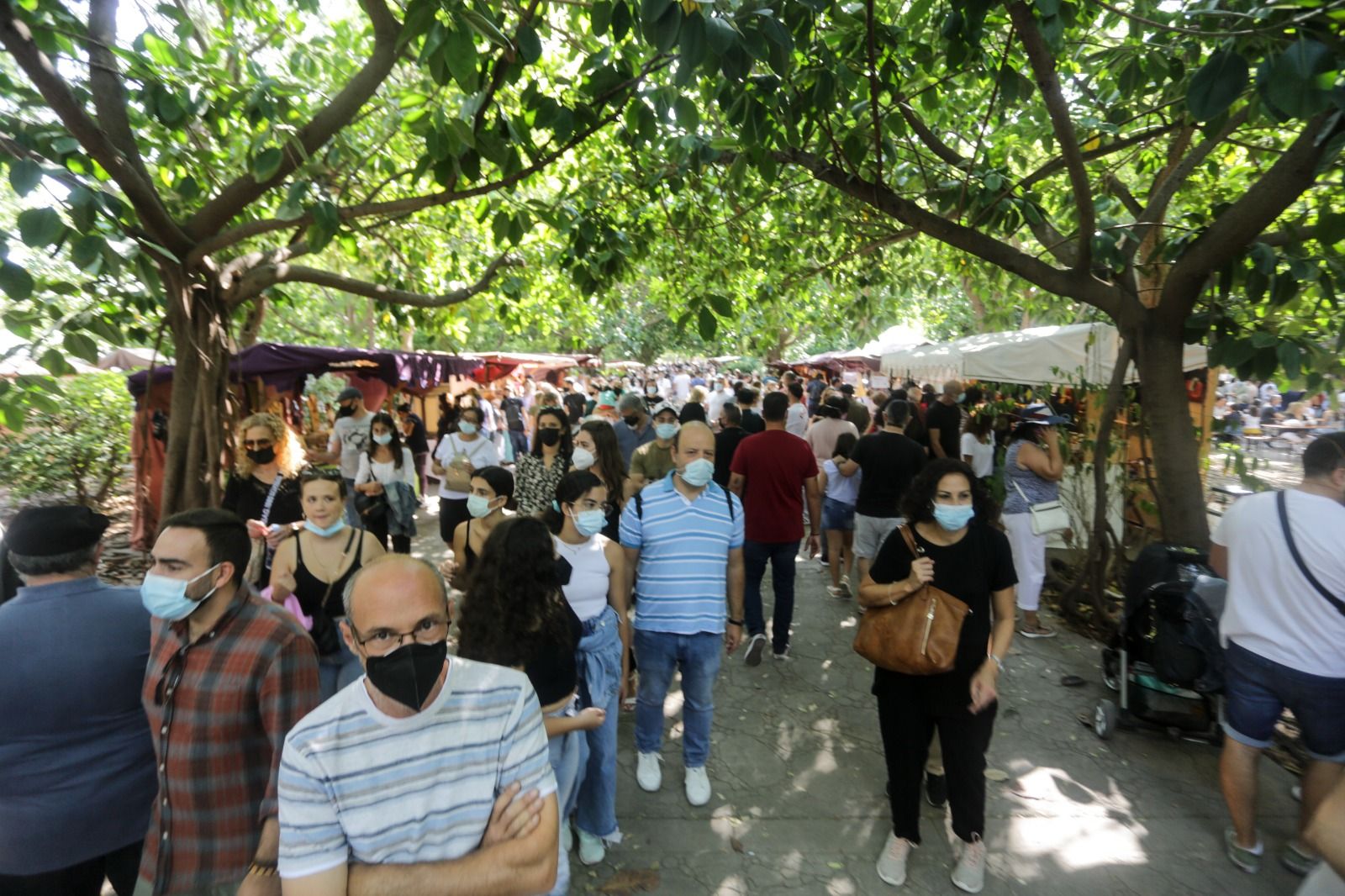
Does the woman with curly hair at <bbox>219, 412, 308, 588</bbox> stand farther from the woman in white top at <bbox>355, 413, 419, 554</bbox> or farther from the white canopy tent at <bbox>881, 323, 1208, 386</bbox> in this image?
the white canopy tent at <bbox>881, 323, 1208, 386</bbox>

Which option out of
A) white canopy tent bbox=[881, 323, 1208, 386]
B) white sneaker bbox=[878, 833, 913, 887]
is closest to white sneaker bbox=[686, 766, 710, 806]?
white sneaker bbox=[878, 833, 913, 887]

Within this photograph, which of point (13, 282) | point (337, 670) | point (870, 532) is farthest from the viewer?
point (870, 532)

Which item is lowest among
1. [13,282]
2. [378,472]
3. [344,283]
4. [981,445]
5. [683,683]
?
[683,683]

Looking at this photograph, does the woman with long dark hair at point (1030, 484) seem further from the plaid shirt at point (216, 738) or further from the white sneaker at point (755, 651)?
the plaid shirt at point (216, 738)

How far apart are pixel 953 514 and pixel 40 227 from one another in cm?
358

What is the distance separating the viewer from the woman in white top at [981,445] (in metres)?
7.43

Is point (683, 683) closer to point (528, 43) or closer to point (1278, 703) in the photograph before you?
point (1278, 703)

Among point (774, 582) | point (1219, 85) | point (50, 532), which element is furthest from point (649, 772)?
point (1219, 85)

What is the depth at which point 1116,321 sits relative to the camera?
16.3 ft

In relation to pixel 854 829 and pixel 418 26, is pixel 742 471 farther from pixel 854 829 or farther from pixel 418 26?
pixel 418 26

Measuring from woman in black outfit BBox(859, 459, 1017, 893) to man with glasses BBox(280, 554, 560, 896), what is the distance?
186 cm

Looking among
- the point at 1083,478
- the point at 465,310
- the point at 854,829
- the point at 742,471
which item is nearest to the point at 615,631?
the point at 854,829

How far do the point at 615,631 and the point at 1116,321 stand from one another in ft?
13.6

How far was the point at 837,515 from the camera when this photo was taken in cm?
662
